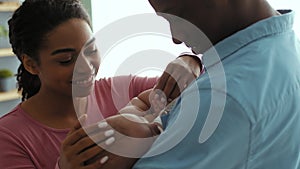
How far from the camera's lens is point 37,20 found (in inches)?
48.8

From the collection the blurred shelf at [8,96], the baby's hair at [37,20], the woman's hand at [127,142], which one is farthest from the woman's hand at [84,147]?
the blurred shelf at [8,96]

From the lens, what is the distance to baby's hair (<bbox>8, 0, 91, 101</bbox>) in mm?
1225

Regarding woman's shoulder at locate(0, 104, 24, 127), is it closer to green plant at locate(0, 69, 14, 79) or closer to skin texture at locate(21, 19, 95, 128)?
skin texture at locate(21, 19, 95, 128)

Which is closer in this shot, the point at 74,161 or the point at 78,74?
the point at 74,161

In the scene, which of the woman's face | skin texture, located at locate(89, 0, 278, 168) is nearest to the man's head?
skin texture, located at locate(89, 0, 278, 168)

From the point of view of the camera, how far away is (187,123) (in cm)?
53

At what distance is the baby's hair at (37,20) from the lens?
4.02 feet

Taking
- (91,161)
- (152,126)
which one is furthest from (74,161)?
(152,126)

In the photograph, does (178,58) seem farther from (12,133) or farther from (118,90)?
(12,133)

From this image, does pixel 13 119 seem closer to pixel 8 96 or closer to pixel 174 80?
pixel 174 80

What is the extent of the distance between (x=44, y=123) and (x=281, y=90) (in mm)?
801

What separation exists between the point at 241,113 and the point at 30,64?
3.01 feet

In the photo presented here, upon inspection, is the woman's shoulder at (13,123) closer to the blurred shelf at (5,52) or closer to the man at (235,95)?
the man at (235,95)

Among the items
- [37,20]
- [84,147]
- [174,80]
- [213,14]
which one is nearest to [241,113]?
[213,14]
